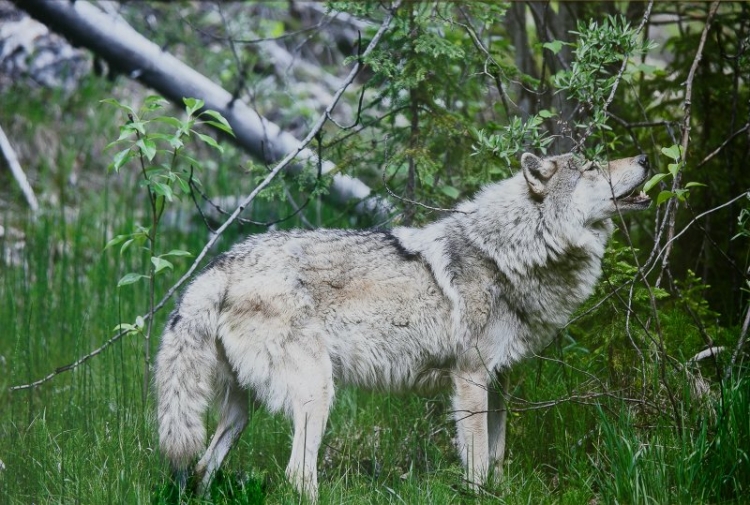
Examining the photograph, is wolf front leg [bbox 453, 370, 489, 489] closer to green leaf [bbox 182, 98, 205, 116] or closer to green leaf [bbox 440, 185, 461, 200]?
green leaf [bbox 440, 185, 461, 200]

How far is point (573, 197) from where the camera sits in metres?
4.74

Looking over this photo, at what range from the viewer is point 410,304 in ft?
15.6

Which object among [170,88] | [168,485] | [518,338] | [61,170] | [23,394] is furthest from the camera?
[61,170]

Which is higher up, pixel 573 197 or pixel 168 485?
pixel 573 197

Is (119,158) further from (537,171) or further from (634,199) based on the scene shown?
(634,199)

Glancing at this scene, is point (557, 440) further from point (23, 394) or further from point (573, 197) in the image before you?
point (23, 394)

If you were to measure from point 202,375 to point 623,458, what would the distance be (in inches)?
85.7

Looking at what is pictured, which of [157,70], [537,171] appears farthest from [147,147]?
[157,70]

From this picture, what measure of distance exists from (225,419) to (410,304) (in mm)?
1290

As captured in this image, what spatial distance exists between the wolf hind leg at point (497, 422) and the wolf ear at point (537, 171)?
113 centimetres

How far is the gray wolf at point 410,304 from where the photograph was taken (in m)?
4.41

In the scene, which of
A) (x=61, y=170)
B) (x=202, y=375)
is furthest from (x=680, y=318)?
(x=61, y=170)

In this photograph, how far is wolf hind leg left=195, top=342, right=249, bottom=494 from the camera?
15.0 ft

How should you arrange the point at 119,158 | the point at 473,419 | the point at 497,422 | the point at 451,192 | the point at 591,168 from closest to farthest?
the point at 119,158 < the point at 473,419 < the point at 591,168 < the point at 497,422 < the point at 451,192
